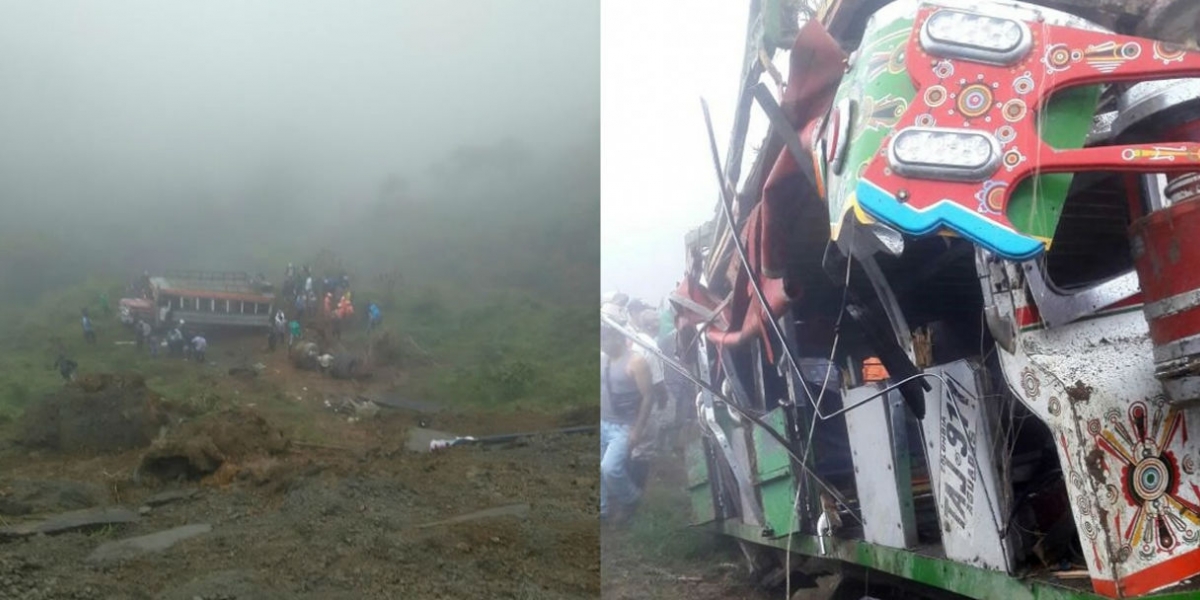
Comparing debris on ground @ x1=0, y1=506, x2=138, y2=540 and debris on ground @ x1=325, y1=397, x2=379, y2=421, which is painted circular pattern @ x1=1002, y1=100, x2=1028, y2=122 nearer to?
debris on ground @ x1=325, y1=397, x2=379, y2=421

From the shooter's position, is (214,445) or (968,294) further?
(214,445)

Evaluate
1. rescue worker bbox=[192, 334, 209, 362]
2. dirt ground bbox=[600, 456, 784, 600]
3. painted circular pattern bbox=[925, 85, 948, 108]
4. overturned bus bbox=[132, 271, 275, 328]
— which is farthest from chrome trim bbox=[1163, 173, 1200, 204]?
rescue worker bbox=[192, 334, 209, 362]

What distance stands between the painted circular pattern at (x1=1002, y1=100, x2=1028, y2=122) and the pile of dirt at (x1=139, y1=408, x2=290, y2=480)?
6.08ft

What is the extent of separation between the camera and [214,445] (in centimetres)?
236

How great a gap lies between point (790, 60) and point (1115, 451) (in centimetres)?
101

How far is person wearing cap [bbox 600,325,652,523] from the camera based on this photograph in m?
2.65

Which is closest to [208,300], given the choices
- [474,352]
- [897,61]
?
[474,352]

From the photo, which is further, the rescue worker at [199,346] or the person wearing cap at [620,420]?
the person wearing cap at [620,420]

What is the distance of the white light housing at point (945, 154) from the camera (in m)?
1.45

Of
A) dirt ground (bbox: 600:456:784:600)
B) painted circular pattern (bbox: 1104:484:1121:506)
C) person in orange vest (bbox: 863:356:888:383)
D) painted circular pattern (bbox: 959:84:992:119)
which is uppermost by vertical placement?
painted circular pattern (bbox: 959:84:992:119)

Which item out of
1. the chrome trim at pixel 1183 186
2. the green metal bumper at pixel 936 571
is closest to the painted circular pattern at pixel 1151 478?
the green metal bumper at pixel 936 571

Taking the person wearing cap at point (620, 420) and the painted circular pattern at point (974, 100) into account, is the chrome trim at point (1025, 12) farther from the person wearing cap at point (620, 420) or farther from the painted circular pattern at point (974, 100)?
the person wearing cap at point (620, 420)

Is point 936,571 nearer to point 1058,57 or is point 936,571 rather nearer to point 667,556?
point 667,556

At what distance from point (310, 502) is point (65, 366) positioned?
0.66 meters
